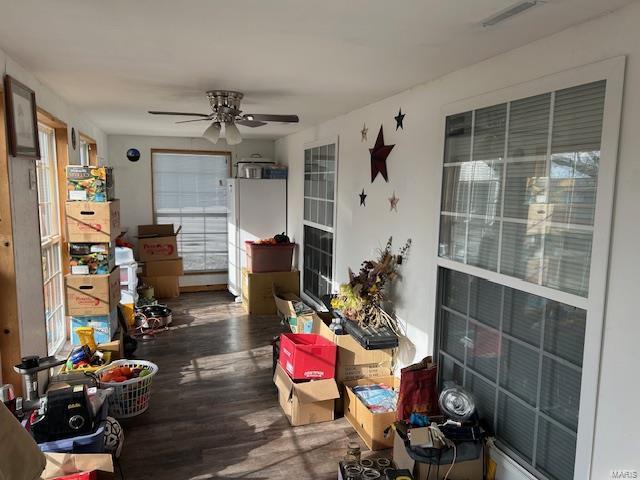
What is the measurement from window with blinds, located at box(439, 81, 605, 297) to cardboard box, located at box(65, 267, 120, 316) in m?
2.77

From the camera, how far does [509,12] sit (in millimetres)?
1879

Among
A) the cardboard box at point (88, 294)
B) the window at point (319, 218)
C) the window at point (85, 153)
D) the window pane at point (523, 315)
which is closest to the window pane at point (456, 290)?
the window pane at point (523, 315)

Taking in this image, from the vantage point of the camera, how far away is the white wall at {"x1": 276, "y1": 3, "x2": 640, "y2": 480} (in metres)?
1.83

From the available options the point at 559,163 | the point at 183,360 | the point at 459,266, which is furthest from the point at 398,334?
the point at 183,360

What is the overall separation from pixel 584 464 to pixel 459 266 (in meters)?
1.22

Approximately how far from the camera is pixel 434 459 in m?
2.50

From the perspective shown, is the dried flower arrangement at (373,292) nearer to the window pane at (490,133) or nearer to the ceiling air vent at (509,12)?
the window pane at (490,133)

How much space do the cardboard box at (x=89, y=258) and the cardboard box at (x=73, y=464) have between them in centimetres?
189

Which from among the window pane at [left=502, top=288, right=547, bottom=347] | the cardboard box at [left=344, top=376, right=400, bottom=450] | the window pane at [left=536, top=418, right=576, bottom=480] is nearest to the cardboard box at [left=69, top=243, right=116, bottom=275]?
the cardboard box at [left=344, top=376, right=400, bottom=450]

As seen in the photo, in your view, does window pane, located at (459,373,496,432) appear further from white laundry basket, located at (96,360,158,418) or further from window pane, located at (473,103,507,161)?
white laundry basket, located at (96,360,158,418)

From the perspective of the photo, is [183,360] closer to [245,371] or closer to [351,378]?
[245,371]

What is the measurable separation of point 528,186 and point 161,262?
561cm

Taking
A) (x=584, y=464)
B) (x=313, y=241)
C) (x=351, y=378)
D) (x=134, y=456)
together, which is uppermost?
(x=313, y=241)

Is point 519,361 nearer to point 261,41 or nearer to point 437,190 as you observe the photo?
point 437,190
